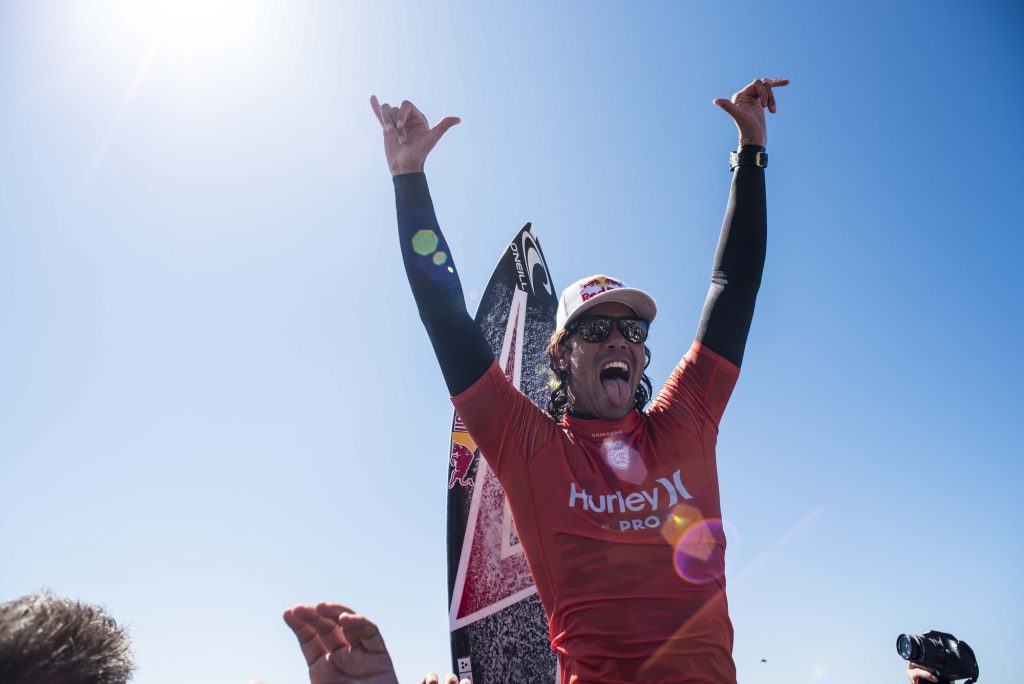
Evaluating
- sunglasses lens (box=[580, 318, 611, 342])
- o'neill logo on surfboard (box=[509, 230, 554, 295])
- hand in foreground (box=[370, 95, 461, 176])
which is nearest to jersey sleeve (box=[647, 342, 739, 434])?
sunglasses lens (box=[580, 318, 611, 342])

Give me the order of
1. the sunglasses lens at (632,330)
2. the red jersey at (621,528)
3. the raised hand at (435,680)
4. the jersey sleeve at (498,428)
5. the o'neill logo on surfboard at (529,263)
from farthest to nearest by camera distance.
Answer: the o'neill logo on surfboard at (529,263) < the sunglasses lens at (632,330) < the jersey sleeve at (498,428) < the red jersey at (621,528) < the raised hand at (435,680)

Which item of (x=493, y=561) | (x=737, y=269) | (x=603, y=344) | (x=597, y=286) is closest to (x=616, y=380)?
(x=603, y=344)

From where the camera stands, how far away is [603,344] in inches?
119

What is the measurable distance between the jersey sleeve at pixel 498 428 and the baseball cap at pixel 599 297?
694 millimetres

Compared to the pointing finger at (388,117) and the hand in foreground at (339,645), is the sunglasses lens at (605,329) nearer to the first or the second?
the pointing finger at (388,117)

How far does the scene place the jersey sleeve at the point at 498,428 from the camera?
2.57 m

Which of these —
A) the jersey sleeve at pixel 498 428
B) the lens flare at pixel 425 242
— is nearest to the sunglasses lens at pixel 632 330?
the jersey sleeve at pixel 498 428

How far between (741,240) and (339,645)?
106 inches

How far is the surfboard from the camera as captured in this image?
5.60 meters

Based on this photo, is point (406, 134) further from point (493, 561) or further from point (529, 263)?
point (529, 263)

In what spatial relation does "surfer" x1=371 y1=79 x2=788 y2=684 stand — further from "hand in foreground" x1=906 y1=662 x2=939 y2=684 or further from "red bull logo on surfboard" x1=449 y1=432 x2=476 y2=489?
"red bull logo on surfboard" x1=449 y1=432 x2=476 y2=489

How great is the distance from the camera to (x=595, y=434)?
9.07 ft

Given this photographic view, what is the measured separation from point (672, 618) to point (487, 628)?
13.0 ft

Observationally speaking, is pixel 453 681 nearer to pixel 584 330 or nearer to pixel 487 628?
pixel 584 330
